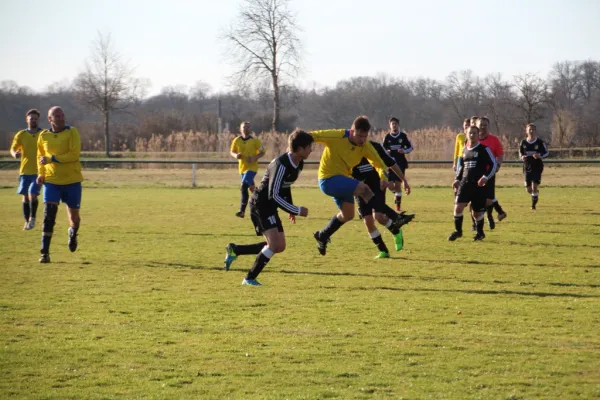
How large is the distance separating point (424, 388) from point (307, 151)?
13.5 ft

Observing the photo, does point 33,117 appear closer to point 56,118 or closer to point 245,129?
point 56,118

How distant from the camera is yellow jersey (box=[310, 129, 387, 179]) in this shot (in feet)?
37.6

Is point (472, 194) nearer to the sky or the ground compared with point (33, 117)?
nearer to the ground

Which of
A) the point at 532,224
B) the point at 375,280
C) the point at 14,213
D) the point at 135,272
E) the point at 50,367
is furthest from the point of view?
the point at 14,213

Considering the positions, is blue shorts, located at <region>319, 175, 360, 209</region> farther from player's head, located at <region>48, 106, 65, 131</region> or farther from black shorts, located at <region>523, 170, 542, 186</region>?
black shorts, located at <region>523, 170, 542, 186</region>

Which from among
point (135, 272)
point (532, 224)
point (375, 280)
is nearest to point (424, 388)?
point (375, 280)

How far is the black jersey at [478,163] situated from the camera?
1406 cm

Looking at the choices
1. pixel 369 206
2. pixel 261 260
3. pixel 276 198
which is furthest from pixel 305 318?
pixel 369 206

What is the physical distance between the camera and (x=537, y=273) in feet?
36.8

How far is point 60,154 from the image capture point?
471 inches

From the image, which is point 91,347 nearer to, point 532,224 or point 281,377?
point 281,377

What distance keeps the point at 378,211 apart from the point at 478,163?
2386 mm

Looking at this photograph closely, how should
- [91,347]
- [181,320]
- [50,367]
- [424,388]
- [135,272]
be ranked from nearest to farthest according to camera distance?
1. [424,388]
2. [50,367]
3. [91,347]
4. [181,320]
5. [135,272]

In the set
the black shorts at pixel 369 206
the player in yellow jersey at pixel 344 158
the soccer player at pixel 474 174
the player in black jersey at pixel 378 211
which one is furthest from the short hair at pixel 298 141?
the soccer player at pixel 474 174
